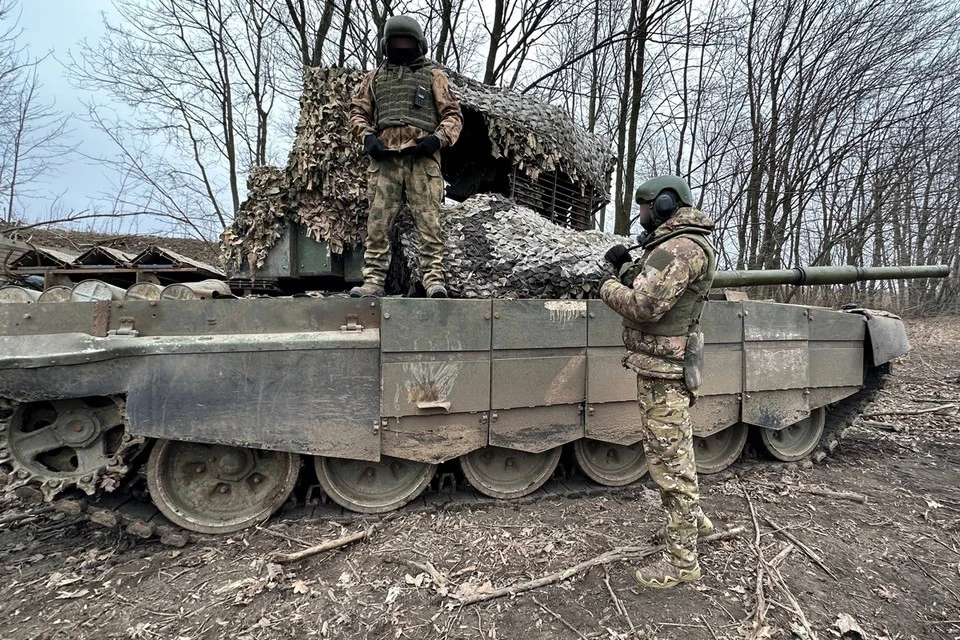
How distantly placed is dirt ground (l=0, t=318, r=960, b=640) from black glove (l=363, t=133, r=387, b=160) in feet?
9.35

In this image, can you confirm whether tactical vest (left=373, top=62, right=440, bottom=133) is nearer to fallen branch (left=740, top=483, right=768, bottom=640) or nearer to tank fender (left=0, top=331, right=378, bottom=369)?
tank fender (left=0, top=331, right=378, bottom=369)

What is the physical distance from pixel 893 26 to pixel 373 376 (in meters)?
15.9

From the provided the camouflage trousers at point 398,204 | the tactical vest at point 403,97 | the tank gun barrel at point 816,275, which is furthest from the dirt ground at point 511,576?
the tactical vest at point 403,97

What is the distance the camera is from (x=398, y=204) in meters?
3.96

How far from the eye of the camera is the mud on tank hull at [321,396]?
10.3 ft

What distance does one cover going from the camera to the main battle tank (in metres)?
3.13

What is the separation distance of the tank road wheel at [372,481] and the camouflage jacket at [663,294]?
6.57 feet

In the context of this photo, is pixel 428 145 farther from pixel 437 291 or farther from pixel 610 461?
pixel 610 461

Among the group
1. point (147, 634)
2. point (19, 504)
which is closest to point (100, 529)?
point (19, 504)

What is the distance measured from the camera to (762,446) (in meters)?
5.05

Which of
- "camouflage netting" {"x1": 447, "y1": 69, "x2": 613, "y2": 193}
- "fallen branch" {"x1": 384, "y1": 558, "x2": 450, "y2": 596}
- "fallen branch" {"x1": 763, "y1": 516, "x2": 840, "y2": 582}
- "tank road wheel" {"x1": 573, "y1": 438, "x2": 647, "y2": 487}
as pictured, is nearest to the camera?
"fallen branch" {"x1": 384, "y1": 558, "x2": 450, "y2": 596}

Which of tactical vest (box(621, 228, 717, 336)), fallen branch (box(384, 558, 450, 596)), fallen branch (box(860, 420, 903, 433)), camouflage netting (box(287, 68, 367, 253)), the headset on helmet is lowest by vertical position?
fallen branch (box(384, 558, 450, 596))

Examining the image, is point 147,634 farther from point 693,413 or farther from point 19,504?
point 693,413

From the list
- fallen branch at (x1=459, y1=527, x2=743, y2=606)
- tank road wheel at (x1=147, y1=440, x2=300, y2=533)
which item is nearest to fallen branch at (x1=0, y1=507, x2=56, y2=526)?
tank road wheel at (x1=147, y1=440, x2=300, y2=533)
